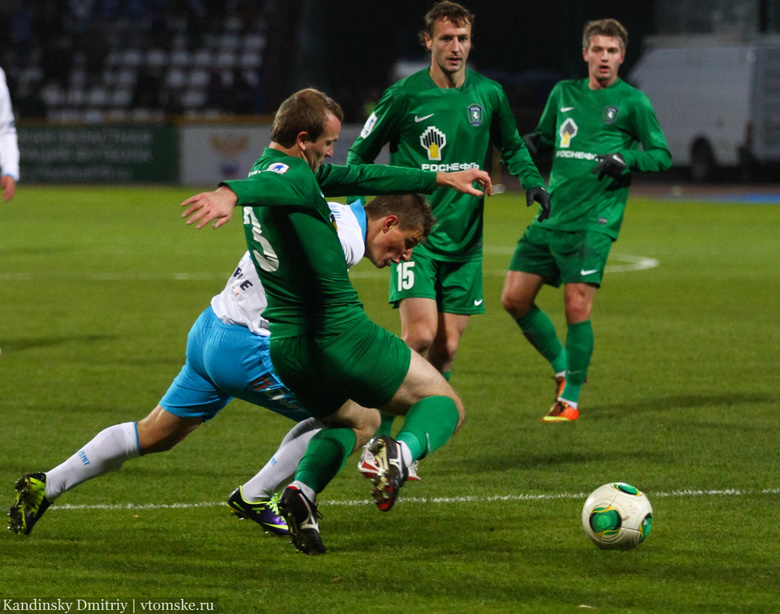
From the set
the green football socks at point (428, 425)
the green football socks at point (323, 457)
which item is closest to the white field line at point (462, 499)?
the green football socks at point (323, 457)

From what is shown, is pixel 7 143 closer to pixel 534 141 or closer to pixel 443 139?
pixel 534 141

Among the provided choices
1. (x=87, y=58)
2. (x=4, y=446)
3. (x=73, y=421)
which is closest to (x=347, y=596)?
(x=4, y=446)

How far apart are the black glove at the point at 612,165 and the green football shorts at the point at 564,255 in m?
0.42

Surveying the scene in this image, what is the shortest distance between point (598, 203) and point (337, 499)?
3.07 metres

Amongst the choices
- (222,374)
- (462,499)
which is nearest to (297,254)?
(222,374)

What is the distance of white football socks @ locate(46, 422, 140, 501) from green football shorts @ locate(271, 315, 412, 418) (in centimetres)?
76

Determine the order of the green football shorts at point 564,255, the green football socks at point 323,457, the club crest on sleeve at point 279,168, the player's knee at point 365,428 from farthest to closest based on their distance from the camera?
1. the green football shorts at point 564,255
2. the player's knee at point 365,428
3. the green football socks at point 323,457
4. the club crest on sleeve at point 279,168

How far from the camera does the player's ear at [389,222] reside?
5000 mm

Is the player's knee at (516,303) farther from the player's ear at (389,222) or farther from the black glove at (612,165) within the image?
the player's ear at (389,222)

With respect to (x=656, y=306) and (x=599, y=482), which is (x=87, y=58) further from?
(x=599, y=482)

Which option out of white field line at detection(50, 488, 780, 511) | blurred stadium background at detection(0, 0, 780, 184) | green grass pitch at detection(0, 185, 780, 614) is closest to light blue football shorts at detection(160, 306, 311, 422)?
green grass pitch at detection(0, 185, 780, 614)

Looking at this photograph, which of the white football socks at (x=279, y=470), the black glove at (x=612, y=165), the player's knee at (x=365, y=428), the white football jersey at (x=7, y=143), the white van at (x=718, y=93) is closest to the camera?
the player's knee at (x=365, y=428)

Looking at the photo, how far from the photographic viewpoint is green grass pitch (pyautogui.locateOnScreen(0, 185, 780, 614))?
457 centimetres

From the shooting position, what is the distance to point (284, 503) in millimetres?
4715
